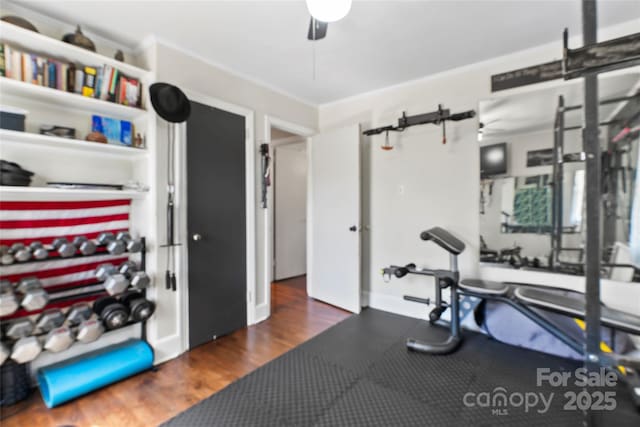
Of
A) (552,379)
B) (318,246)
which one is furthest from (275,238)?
(552,379)

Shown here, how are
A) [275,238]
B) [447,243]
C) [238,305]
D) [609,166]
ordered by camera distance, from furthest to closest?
[275,238], [238,305], [447,243], [609,166]

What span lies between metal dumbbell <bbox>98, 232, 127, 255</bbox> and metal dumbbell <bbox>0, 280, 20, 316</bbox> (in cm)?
50

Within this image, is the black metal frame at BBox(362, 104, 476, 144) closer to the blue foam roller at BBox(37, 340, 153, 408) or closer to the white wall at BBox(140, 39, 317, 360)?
the white wall at BBox(140, 39, 317, 360)

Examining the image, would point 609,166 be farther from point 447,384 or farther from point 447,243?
point 447,384

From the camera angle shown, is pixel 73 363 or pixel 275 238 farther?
pixel 275 238

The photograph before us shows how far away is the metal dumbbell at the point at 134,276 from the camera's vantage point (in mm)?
2049

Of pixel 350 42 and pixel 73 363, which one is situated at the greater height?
pixel 350 42

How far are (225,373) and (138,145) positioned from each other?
1795 mm

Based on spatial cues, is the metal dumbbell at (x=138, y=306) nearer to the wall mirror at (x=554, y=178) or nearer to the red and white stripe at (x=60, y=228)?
the red and white stripe at (x=60, y=228)

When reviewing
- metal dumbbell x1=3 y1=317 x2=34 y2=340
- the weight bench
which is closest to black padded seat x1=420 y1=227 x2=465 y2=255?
the weight bench

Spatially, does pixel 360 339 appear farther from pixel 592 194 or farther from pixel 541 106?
pixel 541 106

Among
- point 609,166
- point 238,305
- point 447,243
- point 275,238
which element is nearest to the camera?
point 609,166

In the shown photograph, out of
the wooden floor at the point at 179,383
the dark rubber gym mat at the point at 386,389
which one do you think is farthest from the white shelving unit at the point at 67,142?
the dark rubber gym mat at the point at 386,389

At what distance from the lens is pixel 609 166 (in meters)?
2.22
